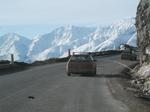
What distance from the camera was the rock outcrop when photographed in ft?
116

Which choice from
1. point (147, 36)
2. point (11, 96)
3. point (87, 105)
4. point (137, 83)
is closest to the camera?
point (87, 105)

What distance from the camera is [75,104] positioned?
16.5 m

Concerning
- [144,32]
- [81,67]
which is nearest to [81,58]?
[81,67]

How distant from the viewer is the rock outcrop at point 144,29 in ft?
116

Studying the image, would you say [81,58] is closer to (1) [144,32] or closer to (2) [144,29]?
(1) [144,32]

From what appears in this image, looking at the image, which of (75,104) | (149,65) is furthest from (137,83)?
(75,104)

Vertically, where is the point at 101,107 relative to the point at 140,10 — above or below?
below

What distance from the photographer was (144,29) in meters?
36.5

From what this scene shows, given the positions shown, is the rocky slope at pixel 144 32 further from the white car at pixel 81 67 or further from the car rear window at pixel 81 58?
the car rear window at pixel 81 58

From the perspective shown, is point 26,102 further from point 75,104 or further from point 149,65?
point 149,65

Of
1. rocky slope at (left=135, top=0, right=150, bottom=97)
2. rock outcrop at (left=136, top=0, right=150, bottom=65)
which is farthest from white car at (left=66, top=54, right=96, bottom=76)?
rock outcrop at (left=136, top=0, right=150, bottom=65)

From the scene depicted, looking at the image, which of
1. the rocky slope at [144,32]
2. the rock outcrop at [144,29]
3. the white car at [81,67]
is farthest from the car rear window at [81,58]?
the rock outcrop at [144,29]

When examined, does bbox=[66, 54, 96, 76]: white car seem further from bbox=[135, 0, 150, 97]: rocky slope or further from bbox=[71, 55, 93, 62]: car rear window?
bbox=[135, 0, 150, 97]: rocky slope

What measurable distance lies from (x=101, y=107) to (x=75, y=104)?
3.36 ft
